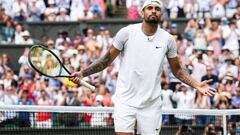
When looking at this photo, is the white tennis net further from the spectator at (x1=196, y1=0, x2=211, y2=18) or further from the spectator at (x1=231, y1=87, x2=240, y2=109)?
the spectator at (x1=196, y1=0, x2=211, y2=18)

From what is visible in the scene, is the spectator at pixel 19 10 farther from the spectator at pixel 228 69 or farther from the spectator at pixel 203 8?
the spectator at pixel 228 69

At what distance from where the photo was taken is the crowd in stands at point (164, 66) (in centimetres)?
1755

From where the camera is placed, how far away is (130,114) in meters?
8.55

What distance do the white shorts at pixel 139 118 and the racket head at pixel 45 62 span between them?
0.73 metres

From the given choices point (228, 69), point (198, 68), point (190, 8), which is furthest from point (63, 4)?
point (228, 69)

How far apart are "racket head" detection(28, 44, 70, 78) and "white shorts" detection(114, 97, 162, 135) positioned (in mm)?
735

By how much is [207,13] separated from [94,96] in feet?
20.1

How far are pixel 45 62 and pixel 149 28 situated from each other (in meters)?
1.60

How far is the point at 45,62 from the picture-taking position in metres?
9.55

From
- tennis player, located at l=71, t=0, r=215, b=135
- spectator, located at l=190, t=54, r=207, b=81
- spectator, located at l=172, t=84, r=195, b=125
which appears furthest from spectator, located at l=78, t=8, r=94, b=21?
tennis player, located at l=71, t=0, r=215, b=135

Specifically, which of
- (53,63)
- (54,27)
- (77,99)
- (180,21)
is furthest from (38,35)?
(53,63)

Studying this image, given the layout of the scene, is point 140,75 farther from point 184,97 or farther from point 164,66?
point 164,66

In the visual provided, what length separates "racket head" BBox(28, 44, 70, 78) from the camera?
9047mm

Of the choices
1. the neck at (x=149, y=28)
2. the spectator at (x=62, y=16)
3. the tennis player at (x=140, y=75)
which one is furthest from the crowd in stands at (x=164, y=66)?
the neck at (x=149, y=28)
